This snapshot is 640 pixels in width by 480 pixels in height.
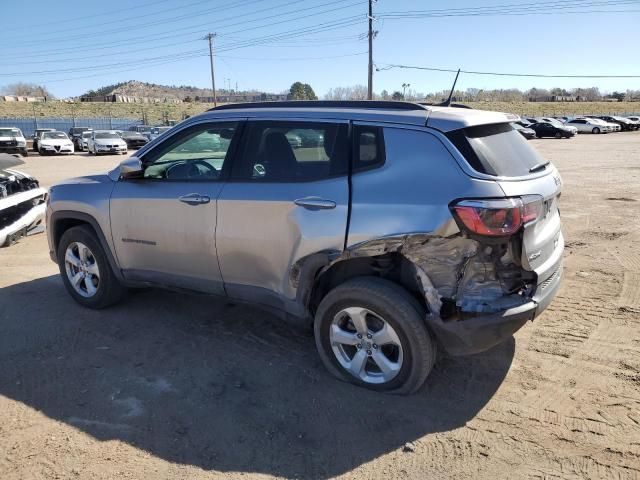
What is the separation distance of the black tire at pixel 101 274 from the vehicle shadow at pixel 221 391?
0.53ft

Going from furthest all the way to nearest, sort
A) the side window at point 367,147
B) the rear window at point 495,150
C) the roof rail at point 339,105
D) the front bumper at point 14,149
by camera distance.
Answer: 1. the front bumper at point 14,149
2. the roof rail at point 339,105
3. the side window at point 367,147
4. the rear window at point 495,150

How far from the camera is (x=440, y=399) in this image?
332cm

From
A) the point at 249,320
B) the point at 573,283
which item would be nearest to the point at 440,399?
the point at 249,320

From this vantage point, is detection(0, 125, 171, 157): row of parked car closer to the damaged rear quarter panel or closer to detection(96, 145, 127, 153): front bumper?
detection(96, 145, 127, 153): front bumper

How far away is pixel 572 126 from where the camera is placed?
1815 inches

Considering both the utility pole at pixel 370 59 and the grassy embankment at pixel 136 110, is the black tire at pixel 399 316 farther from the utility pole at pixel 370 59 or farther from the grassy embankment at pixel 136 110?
the grassy embankment at pixel 136 110

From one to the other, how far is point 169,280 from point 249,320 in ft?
2.60

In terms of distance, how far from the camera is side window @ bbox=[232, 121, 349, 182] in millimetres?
3420

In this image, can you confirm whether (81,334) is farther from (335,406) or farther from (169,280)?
(335,406)

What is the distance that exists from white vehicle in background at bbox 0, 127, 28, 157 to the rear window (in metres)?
31.2

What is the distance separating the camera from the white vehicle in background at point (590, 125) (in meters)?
45.8

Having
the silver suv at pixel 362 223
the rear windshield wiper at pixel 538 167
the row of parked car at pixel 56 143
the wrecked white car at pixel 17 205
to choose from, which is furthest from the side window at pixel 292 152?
the row of parked car at pixel 56 143

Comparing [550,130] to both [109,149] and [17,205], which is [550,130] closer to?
[109,149]

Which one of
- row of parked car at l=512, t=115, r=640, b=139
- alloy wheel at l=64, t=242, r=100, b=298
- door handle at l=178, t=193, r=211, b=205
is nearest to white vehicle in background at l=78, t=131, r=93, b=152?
row of parked car at l=512, t=115, r=640, b=139
